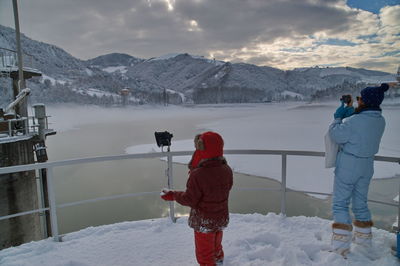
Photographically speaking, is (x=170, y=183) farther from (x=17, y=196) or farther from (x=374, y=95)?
(x=17, y=196)

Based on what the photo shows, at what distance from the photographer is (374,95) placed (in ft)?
6.21

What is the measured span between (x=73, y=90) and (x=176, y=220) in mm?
68282

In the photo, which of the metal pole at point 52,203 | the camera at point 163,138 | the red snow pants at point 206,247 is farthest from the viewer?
the camera at point 163,138

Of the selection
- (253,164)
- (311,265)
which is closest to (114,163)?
(253,164)

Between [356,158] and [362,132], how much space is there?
0.20 m

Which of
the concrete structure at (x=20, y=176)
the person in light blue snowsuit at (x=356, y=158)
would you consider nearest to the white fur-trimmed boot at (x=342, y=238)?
the person in light blue snowsuit at (x=356, y=158)

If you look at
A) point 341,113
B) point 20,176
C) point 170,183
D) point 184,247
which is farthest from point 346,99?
point 20,176

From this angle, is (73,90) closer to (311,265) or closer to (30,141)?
(30,141)

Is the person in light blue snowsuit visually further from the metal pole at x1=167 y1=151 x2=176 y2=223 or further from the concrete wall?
the concrete wall

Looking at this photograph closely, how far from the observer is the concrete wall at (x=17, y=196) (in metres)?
6.04

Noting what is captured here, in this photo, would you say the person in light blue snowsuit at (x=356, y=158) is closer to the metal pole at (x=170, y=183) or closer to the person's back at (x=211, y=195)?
the person's back at (x=211, y=195)

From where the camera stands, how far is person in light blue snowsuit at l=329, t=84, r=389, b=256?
1895mm

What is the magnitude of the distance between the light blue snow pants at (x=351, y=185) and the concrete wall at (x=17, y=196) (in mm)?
6835

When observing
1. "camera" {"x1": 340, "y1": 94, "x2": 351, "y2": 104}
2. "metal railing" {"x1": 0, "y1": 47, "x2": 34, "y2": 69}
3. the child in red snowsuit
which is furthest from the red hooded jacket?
"metal railing" {"x1": 0, "y1": 47, "x2": 34, "y2": 69}
